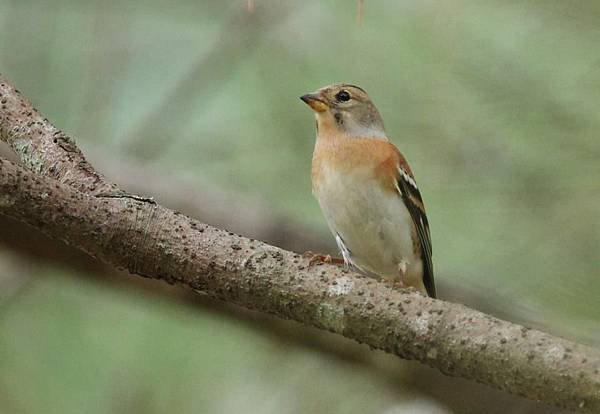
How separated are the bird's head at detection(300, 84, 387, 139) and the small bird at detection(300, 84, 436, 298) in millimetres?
84

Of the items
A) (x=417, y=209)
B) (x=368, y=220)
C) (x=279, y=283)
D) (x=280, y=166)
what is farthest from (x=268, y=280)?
(x=280, y=166)

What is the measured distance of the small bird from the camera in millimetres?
3092

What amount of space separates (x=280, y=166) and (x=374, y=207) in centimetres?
74

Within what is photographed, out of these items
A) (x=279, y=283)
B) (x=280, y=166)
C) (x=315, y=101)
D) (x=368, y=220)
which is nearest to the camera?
(x=279, y=283)

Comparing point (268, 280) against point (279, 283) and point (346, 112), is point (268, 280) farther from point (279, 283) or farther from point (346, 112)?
point (346, 112)

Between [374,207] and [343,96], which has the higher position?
[343,96]

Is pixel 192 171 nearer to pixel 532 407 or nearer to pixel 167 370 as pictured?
pixel 167 370

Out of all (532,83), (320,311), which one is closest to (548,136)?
(532,83)

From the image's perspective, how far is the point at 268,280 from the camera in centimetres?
176

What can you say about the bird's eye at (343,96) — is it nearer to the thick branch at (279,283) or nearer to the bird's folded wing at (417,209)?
the bird's folded wing at (417,209)

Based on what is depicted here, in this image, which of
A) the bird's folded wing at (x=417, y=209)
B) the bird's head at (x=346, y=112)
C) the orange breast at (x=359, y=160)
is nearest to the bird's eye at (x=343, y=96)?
the bird's head at (x=346, y=112)

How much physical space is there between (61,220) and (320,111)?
6.00ft

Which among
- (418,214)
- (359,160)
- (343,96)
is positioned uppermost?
(343,96)

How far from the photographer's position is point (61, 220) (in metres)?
1.72
